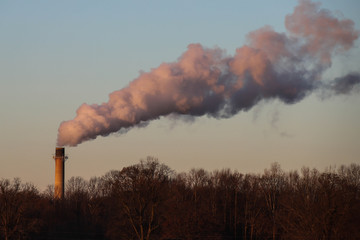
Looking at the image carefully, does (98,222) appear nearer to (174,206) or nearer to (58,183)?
(58,183)

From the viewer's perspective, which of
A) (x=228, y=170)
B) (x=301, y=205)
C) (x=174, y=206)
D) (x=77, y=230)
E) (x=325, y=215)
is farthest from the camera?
(x=228, y=170)

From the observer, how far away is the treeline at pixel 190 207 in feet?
171

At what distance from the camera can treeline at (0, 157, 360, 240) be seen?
5209cm

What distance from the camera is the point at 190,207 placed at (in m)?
65.8

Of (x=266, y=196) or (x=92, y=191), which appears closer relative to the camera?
(x=266, y=196)

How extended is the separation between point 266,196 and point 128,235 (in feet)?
92.0

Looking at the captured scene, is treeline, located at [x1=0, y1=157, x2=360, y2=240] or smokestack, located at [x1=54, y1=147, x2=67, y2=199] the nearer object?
treeline, located at [x1=0, y1=157, x2=360, y2=240]

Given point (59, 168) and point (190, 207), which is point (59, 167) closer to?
point (59, 168)

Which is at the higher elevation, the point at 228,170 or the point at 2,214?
the point at 228,170

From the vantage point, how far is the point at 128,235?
68.4 meters

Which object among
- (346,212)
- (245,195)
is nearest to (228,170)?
(245,195)

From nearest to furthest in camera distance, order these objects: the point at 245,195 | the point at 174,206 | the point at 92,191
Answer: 1. the point at 174,206
2. the point at 245,195
3. the point at 92,191

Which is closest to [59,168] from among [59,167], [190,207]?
[59,167]

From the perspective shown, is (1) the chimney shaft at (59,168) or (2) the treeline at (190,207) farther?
(1) the chimney shaft at (59,168)
